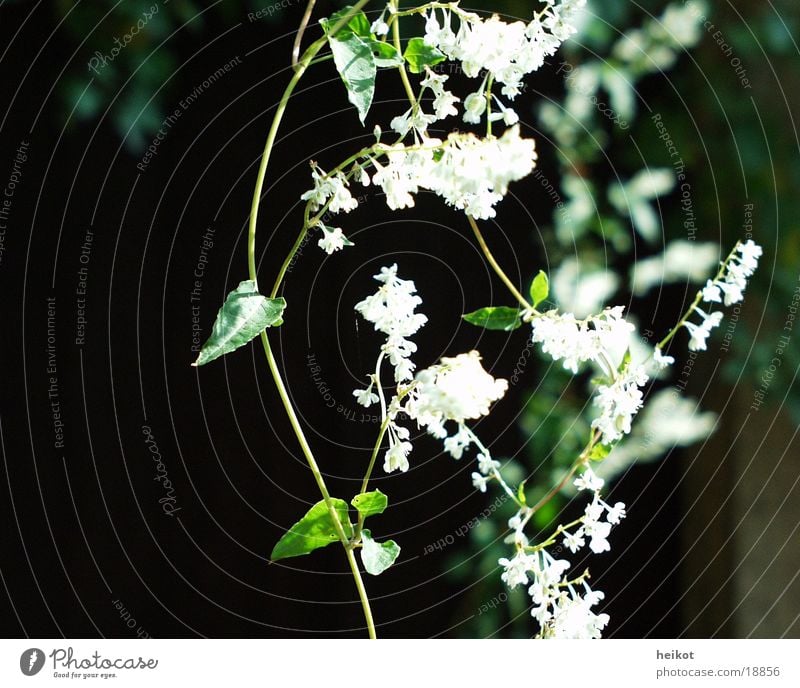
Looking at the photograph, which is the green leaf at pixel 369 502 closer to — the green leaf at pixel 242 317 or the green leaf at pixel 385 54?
the green leaf at pixel 242 317

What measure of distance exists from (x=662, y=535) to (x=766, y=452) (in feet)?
0.39

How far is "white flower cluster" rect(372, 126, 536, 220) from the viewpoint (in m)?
0.34

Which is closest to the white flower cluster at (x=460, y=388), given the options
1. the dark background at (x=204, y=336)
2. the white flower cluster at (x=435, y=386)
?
the white flower cluster at (x=435, y=386)

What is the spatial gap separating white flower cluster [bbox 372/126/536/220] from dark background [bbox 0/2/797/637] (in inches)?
9.7

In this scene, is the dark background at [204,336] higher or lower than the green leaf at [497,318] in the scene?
higher

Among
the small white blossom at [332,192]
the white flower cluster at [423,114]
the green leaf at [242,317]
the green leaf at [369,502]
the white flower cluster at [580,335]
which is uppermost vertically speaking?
the white flower cluster at [423,114]

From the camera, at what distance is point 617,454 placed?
73 centimetres

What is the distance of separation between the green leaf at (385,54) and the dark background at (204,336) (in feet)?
0.71

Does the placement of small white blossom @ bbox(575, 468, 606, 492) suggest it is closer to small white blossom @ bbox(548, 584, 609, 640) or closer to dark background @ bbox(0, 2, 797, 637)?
small white blossom @ bbox(548, 584, 609, 640)
